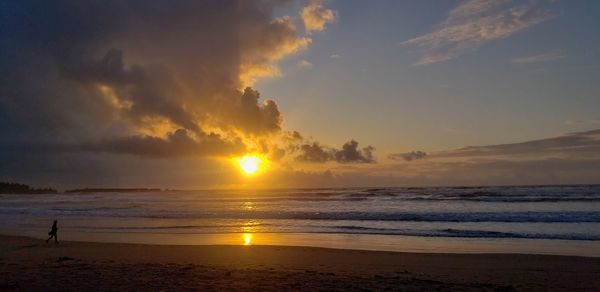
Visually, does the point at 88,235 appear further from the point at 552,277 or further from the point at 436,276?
the point at 552,277

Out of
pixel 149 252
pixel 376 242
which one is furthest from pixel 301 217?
pixel 149 252

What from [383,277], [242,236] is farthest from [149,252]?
[383,277]

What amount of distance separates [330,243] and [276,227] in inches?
347

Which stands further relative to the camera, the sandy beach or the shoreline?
the shoreline

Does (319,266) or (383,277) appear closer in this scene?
(383,277)

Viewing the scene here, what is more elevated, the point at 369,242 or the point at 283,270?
the point at 283,270

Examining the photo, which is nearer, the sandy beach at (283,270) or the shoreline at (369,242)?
the sandy beach at (283,270)

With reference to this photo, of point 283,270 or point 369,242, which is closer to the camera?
point 283,270

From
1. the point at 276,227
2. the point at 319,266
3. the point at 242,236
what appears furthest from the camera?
the point at 276,227

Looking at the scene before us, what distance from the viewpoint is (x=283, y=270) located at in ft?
43.3

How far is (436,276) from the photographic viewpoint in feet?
41.5

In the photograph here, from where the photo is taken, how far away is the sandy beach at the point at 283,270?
11.0 meters

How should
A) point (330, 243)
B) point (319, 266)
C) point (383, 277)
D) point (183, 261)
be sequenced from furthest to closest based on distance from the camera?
point (330, 243), point (183, 261), point (319, 266), point (383, 277)

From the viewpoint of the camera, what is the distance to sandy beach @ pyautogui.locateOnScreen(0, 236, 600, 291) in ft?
36.0
